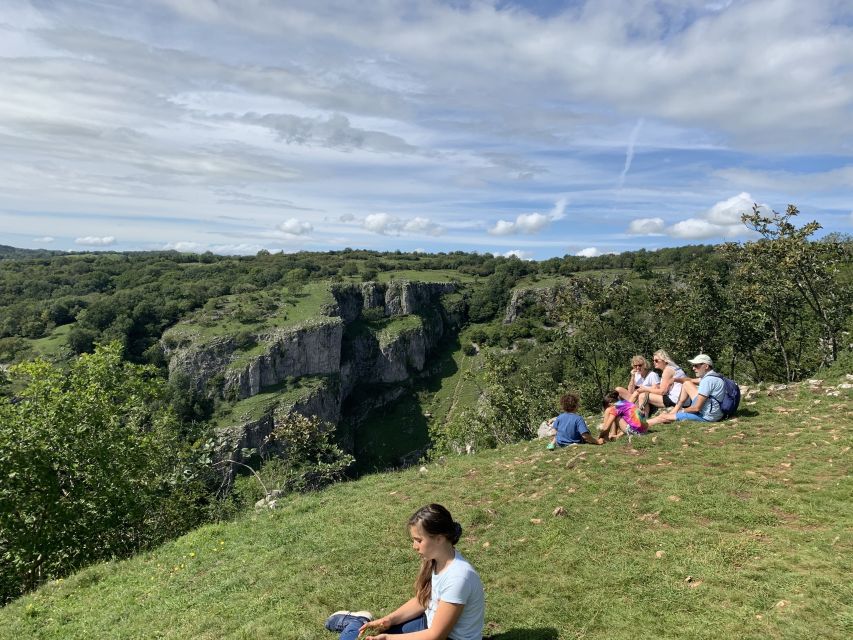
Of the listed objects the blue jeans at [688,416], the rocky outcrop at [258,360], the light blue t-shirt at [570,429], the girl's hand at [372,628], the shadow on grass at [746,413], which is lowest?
the rocky outcrop at [258,360]

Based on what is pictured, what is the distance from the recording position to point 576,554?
7754 mm

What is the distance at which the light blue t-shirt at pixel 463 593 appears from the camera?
4801mm

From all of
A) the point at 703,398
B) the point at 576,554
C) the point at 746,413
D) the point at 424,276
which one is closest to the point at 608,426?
the point at 703,398

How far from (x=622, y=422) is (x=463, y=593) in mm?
9443

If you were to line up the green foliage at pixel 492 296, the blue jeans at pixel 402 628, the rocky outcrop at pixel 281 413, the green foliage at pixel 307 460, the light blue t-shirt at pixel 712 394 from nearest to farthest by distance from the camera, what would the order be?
the blue jeans at pixel 402 628, the light blue t-shirt at pixel 712 394, the green foliage at pixel 307 460, the rocky outcrop at pixel 281 413, the green foliage at pixel 492 296

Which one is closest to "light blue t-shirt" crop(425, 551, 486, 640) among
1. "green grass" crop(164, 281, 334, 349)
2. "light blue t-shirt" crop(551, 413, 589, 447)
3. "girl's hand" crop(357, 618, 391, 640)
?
"girl's hand" crop(357, 618, 391, 640)

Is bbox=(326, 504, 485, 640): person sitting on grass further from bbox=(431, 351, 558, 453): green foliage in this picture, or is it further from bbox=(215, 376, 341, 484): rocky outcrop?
bbox=(215, 376, 341, 484): rocky outcrop

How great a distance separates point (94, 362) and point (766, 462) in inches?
815

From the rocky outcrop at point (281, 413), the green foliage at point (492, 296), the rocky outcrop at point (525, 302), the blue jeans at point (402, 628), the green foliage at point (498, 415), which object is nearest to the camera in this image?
the blue jeans at point (402, 628)

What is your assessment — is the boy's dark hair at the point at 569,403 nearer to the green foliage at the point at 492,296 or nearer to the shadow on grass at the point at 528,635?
the shadow on grass at the point at 528,635

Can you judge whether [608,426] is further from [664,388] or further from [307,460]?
[307,460]

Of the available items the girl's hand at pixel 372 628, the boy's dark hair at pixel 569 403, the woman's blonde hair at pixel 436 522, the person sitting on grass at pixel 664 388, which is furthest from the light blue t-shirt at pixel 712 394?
the girl's hand at pixel 372 628

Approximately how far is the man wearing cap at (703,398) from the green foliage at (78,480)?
51.7 feet

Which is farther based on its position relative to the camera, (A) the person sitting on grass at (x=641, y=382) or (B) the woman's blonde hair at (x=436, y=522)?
(A) the person sitting on grass at (x=641, y=382)
